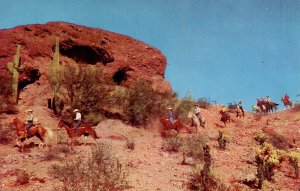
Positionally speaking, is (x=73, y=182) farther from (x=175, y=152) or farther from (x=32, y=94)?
(x=32, y=94)

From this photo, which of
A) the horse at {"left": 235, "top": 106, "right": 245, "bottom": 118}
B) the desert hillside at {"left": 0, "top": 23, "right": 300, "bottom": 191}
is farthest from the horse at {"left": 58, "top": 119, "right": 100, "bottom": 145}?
the horse at {"left": 235, "top": 106, "right": 245, "bottom": 118}

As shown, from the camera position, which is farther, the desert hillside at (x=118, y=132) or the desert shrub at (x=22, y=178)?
the desert hillside at (x=118, y=132)

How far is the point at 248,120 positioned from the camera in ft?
81.7

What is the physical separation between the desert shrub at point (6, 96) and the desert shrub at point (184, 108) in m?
9.25

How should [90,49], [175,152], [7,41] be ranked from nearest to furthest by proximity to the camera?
[175,152]
[7,41]
[90,49]

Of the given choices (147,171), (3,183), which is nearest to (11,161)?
(3,183)

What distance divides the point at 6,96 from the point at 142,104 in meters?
7.10

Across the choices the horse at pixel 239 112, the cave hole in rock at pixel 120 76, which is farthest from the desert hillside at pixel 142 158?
the horse at pixel 239 112

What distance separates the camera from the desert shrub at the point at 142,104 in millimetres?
18750

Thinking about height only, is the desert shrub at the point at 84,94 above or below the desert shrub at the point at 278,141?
above

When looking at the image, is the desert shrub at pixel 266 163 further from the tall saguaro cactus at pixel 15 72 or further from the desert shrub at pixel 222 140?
the tall saguaro cactus at pixel 15 72

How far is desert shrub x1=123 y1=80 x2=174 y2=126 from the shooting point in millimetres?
18750

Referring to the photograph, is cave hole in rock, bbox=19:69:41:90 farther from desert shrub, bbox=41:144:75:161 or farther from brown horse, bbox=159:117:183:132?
desert shrub, bbox=41:144:75:161

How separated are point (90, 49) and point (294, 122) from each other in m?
14.2
